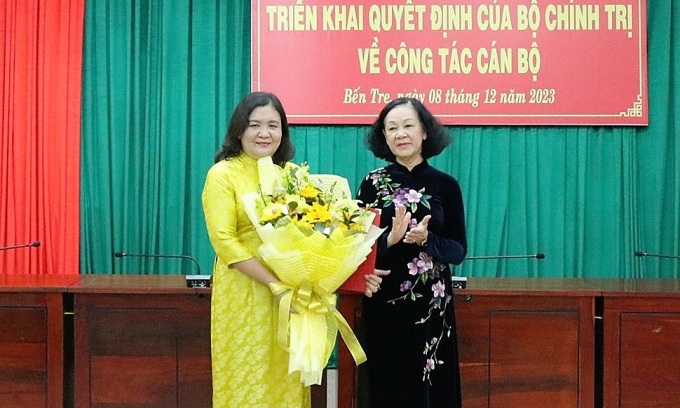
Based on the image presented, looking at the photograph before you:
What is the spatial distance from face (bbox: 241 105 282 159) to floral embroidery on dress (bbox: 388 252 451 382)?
1.94 ft

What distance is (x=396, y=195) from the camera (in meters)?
2.09

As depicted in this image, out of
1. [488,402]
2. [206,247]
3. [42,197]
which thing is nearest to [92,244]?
[42,197]

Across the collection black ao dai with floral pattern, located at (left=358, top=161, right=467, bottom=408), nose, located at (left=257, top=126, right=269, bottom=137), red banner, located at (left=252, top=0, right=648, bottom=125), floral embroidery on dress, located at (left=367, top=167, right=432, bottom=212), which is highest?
red banner, located at (left=252, top=0, right=648, bottom=125)

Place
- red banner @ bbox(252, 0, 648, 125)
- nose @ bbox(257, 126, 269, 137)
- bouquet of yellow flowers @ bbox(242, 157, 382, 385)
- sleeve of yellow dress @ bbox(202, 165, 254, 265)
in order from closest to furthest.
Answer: bouquet of yellow flowers @ bbox(242, 157, 382, 385) < sleeve of yellow dress @ bbox(202, 165, 254, 265) < nose @ bbox(257, 126, 269, 137) < red banner @ bbox(252, 0, 648, 125)

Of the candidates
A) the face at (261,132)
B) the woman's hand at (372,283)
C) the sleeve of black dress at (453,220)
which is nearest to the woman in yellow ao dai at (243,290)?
the face at (261,132)

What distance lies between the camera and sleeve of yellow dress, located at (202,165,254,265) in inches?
75.7

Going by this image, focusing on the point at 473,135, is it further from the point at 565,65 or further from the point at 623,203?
the point at 623,203

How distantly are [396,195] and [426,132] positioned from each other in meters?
0.24

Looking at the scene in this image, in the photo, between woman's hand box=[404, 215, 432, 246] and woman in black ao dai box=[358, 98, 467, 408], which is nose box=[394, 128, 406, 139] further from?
woman's hand box=[404, 215, 432, 246]

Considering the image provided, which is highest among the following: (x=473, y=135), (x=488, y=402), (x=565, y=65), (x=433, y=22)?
(x=433, y=22)

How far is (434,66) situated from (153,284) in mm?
2099

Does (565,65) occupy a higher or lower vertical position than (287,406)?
higher

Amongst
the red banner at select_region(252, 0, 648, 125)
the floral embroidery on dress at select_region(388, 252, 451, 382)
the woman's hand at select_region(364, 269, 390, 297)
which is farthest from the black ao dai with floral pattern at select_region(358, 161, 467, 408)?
the red banner at select_region(252, 0, 648, 125)

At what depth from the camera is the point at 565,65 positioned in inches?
149
